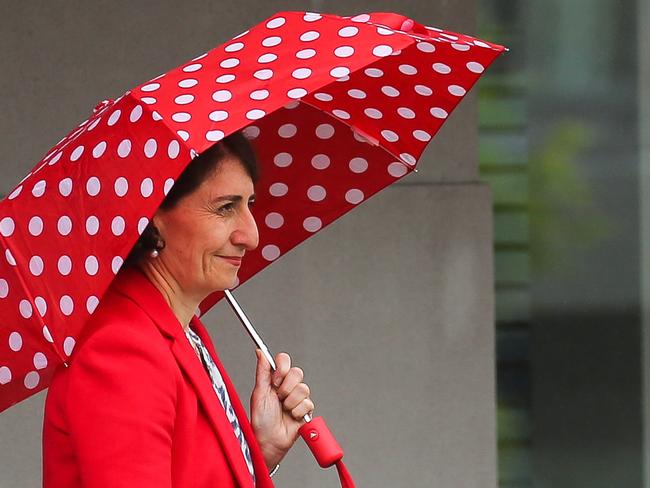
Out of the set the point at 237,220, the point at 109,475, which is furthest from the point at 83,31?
the point at 109,475

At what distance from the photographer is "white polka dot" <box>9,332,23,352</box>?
2.62m

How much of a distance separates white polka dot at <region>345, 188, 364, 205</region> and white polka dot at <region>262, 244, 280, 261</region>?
21 cm

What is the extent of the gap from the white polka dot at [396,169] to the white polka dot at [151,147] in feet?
3.34

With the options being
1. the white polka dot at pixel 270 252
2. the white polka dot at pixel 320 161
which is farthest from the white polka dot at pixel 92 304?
the white polka dot at pixel 320 161

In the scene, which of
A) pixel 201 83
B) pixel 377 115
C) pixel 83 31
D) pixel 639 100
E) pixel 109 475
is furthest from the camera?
pixel 639 100

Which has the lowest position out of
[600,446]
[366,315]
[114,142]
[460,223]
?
[600,446]

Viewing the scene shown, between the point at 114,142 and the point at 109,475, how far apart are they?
23.5 inches

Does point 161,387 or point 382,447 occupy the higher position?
point 161,387

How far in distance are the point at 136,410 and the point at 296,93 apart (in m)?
0.63

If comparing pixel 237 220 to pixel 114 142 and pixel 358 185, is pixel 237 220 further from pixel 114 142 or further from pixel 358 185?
pixel 358 185


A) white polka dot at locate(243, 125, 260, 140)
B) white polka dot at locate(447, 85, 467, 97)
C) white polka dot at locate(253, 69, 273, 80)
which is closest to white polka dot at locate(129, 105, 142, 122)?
white polka dot at locate(253, 69, 273, 80)

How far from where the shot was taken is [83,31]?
4.83 m

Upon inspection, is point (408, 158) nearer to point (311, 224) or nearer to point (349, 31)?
point (311, 224)

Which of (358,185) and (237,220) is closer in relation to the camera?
(237,220)
